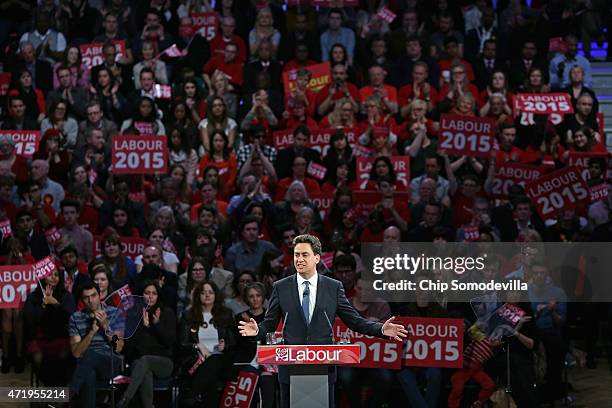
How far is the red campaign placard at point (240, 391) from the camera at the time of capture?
1009 centimetres

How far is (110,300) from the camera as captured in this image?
10227 mm

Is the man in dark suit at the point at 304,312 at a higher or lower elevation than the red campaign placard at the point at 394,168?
lower

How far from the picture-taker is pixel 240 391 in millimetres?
10102

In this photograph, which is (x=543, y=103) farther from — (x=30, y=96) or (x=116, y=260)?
(x=30, y=96)

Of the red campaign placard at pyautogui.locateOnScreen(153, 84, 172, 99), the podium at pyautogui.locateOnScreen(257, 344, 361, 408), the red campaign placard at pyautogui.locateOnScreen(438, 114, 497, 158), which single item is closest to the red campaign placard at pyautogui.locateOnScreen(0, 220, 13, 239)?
the red campaign placard at pyautogui.locateOnScreen(153, 84, 172, 99)

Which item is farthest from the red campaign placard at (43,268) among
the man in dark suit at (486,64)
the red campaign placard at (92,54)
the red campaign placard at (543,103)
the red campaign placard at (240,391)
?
the man in dark suit at (486,64)

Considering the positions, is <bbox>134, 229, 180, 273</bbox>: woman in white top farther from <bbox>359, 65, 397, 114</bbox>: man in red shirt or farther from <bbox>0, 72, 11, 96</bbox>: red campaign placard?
<bbox>0, 72, 11, 96</bbox>: red campaign placard

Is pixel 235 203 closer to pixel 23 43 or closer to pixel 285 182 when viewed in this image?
pixel 285 182

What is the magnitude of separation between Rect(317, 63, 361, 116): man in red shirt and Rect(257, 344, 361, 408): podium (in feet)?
24.3

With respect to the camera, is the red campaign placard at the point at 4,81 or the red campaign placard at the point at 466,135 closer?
the red campaign placard at the point at 466,135

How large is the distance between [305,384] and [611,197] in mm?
6349

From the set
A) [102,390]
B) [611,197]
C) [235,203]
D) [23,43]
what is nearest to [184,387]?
[102,390]

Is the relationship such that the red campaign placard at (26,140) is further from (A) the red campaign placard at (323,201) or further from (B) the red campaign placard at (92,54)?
(A) the red campaign placard at (323,201)

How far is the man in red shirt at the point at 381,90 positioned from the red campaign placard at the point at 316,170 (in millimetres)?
1358
